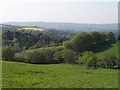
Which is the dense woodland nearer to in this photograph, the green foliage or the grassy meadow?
the green foliage

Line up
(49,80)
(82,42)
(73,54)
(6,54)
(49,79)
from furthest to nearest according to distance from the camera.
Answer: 1. (82,42)
2. (73,54)
3. (6,54)
4. (49,79)
5. (49,80)

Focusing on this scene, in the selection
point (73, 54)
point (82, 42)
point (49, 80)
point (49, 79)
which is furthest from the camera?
point (82, 42)

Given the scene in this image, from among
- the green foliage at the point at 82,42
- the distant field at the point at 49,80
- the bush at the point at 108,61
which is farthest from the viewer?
the green foliage at the point at 82,42

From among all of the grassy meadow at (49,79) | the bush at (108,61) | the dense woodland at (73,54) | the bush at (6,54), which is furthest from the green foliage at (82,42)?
the grassy meadow at (49,79)

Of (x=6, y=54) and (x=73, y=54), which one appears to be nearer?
(x=6, y=54)

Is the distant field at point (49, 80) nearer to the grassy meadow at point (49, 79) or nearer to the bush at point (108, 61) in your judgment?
the grassy meadow at point (49, 79)

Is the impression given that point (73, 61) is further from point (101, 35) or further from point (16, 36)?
point (16, 36)

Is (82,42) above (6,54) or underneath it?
above

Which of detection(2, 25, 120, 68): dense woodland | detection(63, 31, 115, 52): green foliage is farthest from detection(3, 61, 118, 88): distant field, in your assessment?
detection(63, 31, 115, 52): green foliage

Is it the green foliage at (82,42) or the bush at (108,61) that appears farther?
the green foliage at (82,42)

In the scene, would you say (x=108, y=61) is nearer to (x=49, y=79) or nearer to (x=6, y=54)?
(x=6, y=54)

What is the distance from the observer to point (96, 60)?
184 feet

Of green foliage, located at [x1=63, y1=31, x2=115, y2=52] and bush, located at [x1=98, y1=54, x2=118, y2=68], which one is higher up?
green foliage, located at [x1=63, y1=31, x2=115, y2=52]

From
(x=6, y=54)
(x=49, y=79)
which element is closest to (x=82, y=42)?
(x=6, y=54)
